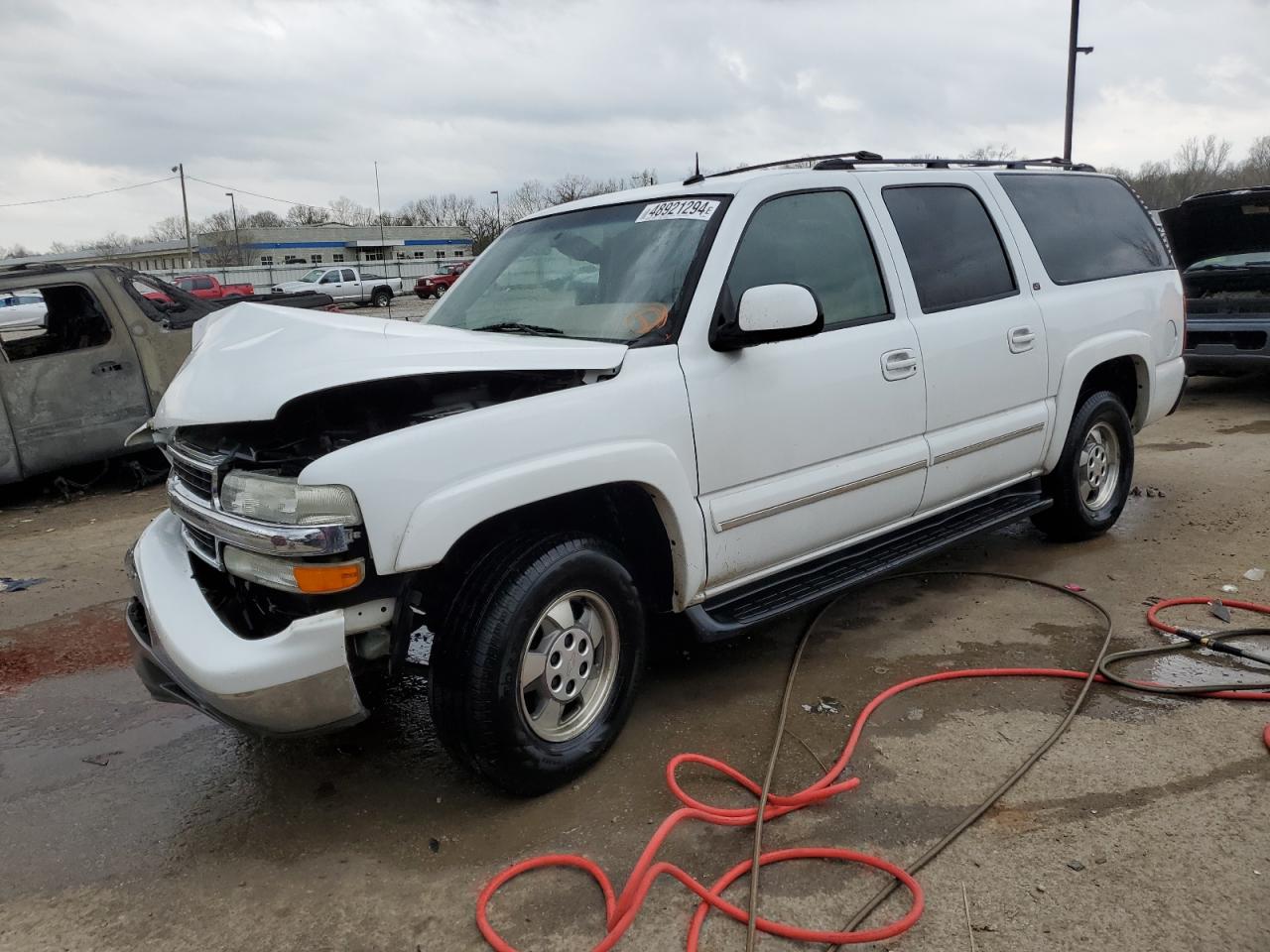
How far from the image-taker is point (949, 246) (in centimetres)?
434

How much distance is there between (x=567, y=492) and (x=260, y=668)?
38.8 inches

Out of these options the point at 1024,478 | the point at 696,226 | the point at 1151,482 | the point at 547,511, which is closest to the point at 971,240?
the point at 1024,478

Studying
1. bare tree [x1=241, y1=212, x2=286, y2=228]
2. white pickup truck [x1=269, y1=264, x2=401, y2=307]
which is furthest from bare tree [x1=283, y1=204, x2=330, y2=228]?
white pickup truck [x1=269, y1=264, x2=401, y2=307]

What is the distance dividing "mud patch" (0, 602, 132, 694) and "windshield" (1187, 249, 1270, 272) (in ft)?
32.0

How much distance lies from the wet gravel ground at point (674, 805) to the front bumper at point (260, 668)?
1.67 ft

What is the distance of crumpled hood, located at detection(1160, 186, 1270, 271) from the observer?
27.8 feet

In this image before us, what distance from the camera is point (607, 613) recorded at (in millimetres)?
3188

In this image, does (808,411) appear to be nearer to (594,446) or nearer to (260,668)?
(594,446)

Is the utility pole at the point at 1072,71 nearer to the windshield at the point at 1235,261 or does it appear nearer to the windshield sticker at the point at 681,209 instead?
the windshield at the point at 1235,261

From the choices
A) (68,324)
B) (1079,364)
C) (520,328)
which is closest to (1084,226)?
(1079,364)

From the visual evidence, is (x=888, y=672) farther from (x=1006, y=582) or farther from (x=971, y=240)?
(x=971, y=240)

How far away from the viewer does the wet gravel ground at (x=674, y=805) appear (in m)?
2.54

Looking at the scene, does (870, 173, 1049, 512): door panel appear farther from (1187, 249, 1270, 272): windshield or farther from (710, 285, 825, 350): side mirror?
(1187, 249, 1270, 272): windshield

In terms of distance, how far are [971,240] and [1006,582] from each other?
171 centimetres
